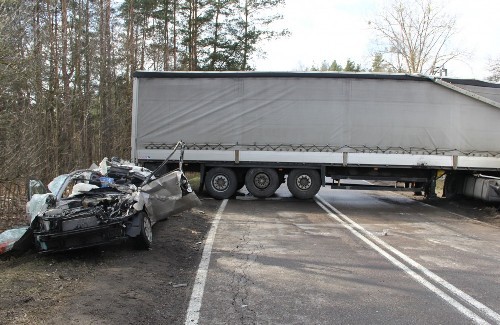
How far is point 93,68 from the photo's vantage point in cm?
2181

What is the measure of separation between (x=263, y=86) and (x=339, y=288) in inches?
359

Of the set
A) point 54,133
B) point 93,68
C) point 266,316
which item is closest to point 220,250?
point 266,316

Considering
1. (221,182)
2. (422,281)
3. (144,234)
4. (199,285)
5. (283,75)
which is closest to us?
(199,285)

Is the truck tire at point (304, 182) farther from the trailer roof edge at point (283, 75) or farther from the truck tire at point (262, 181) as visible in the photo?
the trailer roof edge at point (283, 75)

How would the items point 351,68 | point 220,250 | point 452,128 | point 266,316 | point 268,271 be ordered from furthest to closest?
point 351,68, point 452,128, point 220,250, point 268,271, point 266,316

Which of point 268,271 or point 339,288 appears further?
point 268,271

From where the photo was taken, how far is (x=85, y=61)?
2127cm

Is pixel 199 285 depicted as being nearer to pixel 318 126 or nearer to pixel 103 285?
pixel 103 285

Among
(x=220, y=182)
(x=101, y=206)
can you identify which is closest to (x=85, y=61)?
(x=220, y=182)

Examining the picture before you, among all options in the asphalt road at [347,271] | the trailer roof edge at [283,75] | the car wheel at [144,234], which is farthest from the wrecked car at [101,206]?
the trailer roof edge at [283,75]

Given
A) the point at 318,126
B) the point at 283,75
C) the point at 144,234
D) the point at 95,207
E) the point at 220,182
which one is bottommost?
the point at 144,234

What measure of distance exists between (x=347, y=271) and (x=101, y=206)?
12.0ft

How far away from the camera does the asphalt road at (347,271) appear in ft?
15.3

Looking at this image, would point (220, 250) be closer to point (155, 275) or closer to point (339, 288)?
point (155, 275)
